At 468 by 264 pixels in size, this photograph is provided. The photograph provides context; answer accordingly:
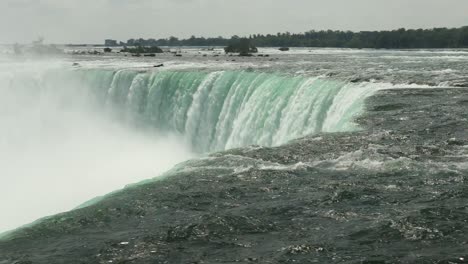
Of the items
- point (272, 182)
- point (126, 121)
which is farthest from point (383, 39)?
point (272, 182)

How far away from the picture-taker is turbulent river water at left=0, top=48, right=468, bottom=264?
7613mm

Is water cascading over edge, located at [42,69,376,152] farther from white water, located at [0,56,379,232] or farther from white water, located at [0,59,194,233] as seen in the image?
white water, located at [0,59,194,233]

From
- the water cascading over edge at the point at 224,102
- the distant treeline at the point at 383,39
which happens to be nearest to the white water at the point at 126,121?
the water cascading over edge at the point at 224,102

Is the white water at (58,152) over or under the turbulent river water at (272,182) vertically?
under

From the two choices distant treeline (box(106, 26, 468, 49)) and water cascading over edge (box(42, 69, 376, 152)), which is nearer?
water cascading over edge (box(42, 69, 376, 152))

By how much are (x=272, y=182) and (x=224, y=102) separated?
14625 mm

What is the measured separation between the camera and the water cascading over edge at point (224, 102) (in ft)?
60.8

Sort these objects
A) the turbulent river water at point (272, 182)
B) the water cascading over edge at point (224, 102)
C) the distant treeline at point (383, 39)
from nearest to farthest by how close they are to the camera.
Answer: the turbulent river water at point (272, 182), the water cascading over edge at point (224, 102), the distant treeline at point (383, 39)

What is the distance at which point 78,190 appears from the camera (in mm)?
18938

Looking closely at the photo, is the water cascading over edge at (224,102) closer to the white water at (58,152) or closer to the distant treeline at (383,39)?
the white water at (58,152)

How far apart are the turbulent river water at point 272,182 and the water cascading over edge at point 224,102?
0.08 metres

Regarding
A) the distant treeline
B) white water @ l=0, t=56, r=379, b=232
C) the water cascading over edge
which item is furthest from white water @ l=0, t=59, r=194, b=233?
the distant treeline

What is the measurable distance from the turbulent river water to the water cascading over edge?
0.27 feet

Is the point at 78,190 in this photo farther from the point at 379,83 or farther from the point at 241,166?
the point at 379,83
